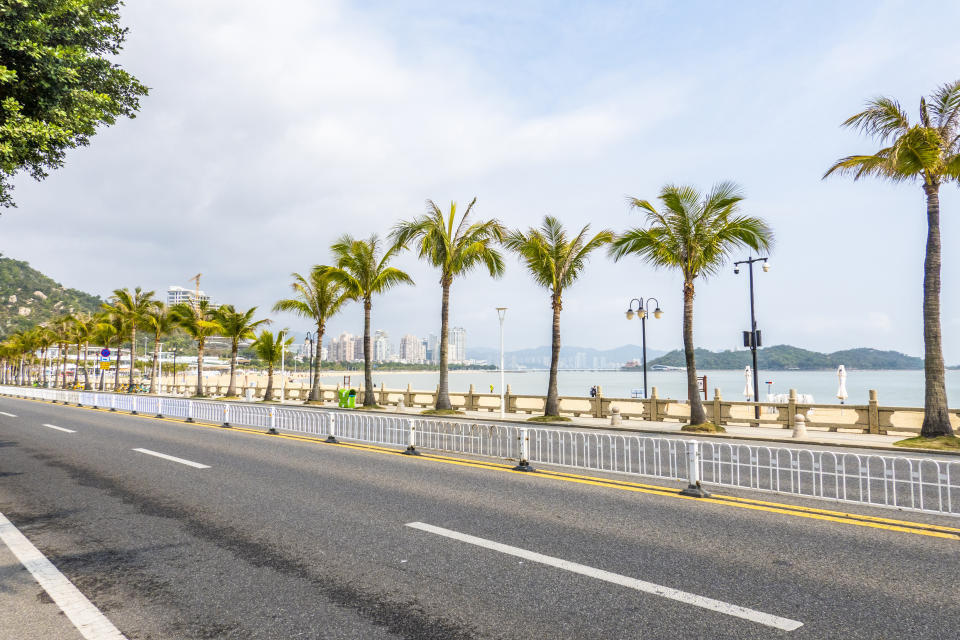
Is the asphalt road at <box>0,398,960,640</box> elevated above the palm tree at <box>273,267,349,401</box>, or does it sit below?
below

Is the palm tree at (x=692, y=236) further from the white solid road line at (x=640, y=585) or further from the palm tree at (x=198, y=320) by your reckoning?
the palm tree at (x=198, y=320)

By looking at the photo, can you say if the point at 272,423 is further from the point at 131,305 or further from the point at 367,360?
the point at 131,305

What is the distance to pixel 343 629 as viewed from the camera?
355 cm

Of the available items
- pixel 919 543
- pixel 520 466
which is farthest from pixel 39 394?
pixel 919 543

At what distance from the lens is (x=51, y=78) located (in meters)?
7.96

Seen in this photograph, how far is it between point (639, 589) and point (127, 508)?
6.54m

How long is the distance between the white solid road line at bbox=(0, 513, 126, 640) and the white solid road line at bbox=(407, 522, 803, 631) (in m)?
2.99

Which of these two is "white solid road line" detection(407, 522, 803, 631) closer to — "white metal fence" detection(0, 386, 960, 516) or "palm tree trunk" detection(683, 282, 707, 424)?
"white metal fence" detection(0, 386, 960, 516)

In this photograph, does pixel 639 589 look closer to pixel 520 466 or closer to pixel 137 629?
pixel 137 629

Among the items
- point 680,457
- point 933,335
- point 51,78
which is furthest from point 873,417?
point 51,78

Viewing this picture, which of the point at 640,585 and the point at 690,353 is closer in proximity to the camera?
the point at 640,585

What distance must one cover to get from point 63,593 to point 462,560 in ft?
10.6

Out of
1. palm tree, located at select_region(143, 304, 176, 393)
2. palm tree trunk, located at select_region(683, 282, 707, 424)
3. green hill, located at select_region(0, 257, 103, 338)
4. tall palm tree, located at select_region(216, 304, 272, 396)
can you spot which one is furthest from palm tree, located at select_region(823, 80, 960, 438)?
green hill, located at select_region(0, 257, 103, 338)

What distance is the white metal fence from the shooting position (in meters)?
7.87
